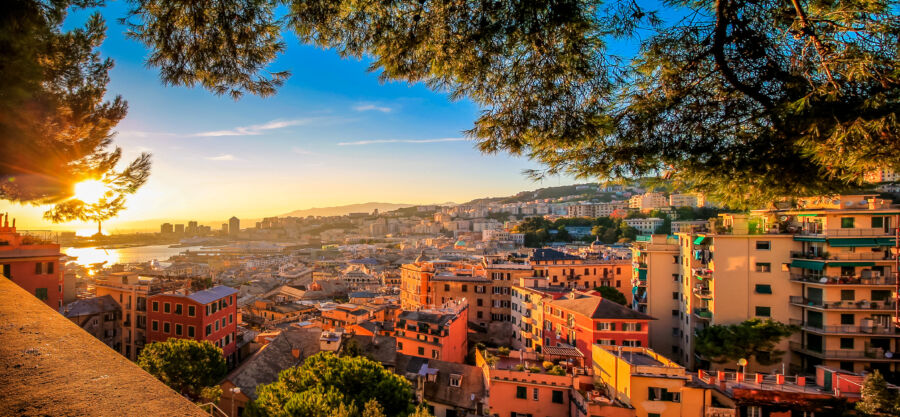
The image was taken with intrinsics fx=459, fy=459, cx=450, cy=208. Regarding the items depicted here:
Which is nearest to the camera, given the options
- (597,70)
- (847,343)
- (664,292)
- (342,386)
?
(597,70)

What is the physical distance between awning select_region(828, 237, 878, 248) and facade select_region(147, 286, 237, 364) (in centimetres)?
2002

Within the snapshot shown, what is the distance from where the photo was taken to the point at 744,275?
52.1 feet

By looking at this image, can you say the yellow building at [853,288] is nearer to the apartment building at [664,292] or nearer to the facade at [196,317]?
the apartment building at [664,292]

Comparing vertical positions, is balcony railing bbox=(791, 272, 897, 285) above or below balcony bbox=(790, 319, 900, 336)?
above

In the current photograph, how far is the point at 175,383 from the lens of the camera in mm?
10859

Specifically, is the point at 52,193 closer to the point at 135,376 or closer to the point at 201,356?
the point at 135,376

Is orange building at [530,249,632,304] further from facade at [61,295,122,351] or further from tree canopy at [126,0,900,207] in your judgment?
tree canopy at [126,0,900,207]

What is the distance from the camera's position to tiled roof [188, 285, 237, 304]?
15.2 meters

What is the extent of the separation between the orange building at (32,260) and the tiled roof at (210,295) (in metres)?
3.84

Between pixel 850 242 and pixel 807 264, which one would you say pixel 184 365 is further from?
pixel 850 242

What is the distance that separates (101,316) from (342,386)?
13.0 meters

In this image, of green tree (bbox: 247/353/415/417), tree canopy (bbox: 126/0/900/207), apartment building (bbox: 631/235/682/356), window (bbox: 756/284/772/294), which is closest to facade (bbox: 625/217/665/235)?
apartment building (bbox: 631/235/682/356)

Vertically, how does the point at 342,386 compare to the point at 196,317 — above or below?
below

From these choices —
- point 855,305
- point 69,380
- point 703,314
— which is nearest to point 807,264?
point 855,305
